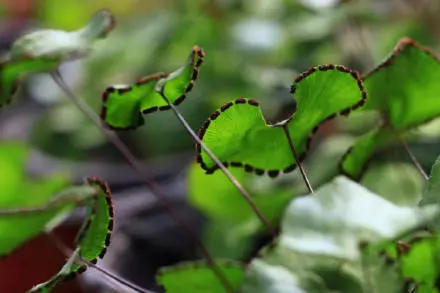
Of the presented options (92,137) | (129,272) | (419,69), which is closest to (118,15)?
(92,137)

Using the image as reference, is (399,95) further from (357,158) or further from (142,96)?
(142,96)

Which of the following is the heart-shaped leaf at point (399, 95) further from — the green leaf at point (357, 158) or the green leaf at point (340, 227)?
the green leaf at point (340, 227)

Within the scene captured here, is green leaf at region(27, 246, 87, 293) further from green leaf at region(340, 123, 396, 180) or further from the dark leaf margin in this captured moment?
green leaf at region(340, 123, 396, 180)

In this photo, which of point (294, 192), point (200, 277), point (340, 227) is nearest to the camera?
point (340, 227)

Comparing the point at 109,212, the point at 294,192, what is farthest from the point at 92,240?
the point at 294,192

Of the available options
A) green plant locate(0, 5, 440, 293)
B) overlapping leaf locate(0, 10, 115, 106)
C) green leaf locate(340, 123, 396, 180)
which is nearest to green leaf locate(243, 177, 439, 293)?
green plant locate(0, 5, 440, 293)

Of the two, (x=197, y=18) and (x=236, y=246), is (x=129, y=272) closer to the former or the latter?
(x=236, y=246)
